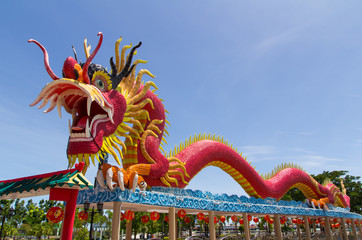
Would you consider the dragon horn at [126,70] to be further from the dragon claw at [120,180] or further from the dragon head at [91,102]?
the dragon claw at [120,180]

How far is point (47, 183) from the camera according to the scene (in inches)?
262

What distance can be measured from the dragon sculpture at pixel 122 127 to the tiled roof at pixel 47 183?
50 centimetres

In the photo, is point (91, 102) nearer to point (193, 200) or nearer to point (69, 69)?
point (69, 69)

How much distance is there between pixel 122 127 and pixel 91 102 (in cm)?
195

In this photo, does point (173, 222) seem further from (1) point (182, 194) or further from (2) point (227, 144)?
(2) point (227, 144)

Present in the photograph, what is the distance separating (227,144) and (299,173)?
7.54 metres

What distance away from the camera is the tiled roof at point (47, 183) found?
6645 millimetres

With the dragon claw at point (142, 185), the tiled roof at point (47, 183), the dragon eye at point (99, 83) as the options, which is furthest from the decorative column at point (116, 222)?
the dragon eye at point (99, 83)

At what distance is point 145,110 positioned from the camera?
31.5ft

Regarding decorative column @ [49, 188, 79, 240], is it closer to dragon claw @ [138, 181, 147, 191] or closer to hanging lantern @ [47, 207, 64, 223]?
hanging lantern @ [47, 207, 64, 223]

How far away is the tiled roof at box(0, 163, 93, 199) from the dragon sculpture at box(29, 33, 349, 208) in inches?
19.5

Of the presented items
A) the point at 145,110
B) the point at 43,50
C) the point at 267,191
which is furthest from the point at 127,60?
the point at 267,191

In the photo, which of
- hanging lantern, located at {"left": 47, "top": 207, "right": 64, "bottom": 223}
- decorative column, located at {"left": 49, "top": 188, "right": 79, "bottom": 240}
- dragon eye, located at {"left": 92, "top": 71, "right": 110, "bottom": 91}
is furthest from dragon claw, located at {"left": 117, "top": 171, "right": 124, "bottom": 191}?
dragon eye, located at {"left": 92, "top": 71, "right": 110, "bottom": 91}

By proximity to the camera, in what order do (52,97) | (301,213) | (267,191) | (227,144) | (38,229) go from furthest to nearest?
1. (38,229)
2. (301,213)
3. (267,191)
4. (227,144)
5. (52,97)
